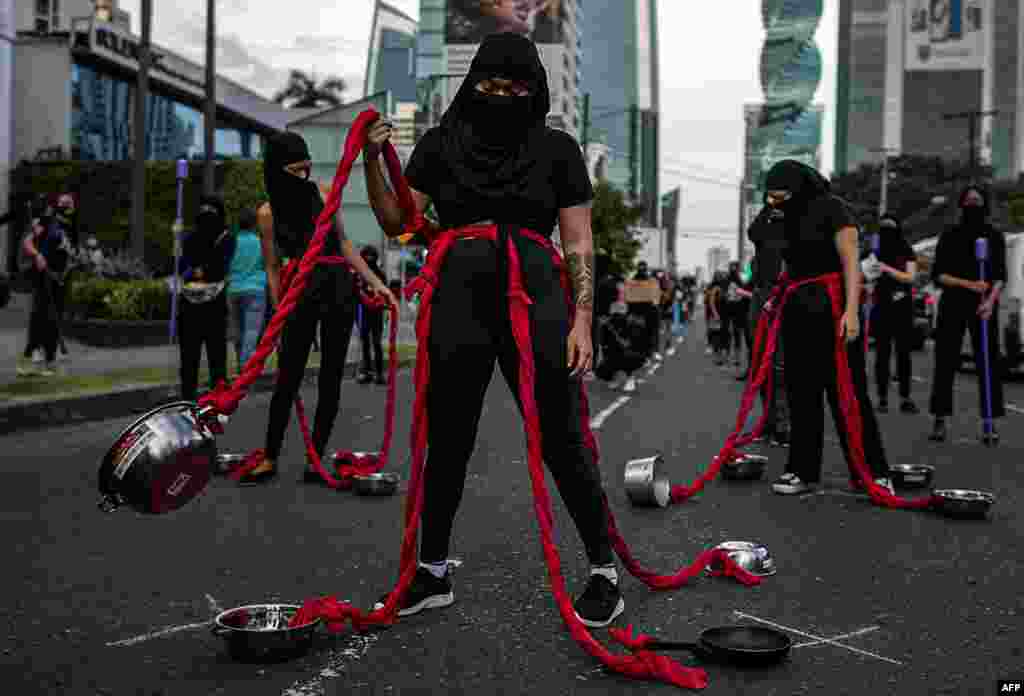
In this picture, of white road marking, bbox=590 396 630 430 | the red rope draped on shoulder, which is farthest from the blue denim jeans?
the red rope draped on shoulder

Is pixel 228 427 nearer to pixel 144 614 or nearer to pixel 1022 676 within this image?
pixel 144 614

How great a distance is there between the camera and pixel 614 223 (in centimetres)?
4481

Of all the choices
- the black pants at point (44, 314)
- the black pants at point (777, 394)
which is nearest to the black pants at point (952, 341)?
the black pants at point (777, 394)

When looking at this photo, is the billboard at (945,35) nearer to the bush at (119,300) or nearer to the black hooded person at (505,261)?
the bush at (119,300)

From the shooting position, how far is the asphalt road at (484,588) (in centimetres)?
334

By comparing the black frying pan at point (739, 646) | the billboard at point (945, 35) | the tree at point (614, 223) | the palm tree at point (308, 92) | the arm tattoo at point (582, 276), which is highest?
the billboard at point (945, 35)

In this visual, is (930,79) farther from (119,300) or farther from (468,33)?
(119,300)

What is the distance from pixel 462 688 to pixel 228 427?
675 cm

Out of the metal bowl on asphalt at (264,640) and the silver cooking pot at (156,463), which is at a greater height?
the silver cooking pot at (156,463)

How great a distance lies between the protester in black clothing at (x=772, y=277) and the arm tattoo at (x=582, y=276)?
503 cm

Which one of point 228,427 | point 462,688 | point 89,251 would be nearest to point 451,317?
point 462,688

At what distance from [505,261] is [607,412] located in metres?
7.87

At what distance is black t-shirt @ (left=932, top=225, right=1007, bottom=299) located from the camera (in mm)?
8969

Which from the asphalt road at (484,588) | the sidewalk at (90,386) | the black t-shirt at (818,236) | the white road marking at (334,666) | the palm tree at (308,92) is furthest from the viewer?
the palm tree at (308,92)
